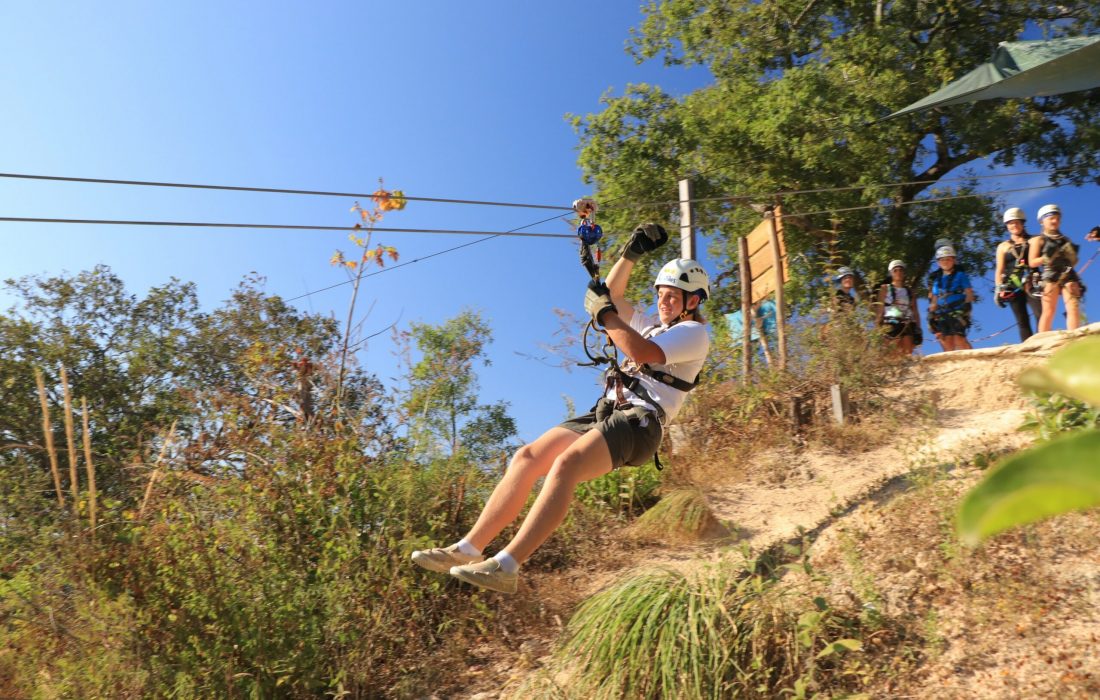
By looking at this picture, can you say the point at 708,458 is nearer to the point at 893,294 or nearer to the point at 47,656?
the point at 893,294

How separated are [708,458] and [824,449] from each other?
1.00m

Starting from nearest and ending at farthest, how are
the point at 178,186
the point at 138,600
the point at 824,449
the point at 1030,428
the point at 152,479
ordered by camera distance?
1. the point at 138,600
2. the point at 152,479
3. the point at 1030,428
4. the point at 178,186
5. the point at 824,449

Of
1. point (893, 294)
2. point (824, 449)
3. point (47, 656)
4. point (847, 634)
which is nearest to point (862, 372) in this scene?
point (824, 449)

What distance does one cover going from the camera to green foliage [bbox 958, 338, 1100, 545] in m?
0.44

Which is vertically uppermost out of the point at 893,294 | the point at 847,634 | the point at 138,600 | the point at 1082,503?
the point at 893,294

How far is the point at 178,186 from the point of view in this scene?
6746 mm

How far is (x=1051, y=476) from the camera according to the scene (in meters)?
0.45

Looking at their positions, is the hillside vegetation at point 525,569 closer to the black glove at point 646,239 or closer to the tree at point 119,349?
the black glove at point 646,239

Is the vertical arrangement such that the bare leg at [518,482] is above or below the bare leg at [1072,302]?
below

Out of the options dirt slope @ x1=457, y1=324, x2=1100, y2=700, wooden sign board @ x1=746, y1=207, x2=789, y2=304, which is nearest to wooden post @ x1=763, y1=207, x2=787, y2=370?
wooden sign board @ x1=746, y1=207, x2=789, y2=304

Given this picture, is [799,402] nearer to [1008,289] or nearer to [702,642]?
[1008,289]

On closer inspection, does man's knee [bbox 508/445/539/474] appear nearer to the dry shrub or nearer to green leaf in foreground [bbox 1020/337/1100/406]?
the dry shrub

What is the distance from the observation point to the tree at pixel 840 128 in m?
15.0

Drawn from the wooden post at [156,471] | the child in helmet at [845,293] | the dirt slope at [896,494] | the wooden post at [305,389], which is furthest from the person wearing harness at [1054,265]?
the wooden post at [156,471]
